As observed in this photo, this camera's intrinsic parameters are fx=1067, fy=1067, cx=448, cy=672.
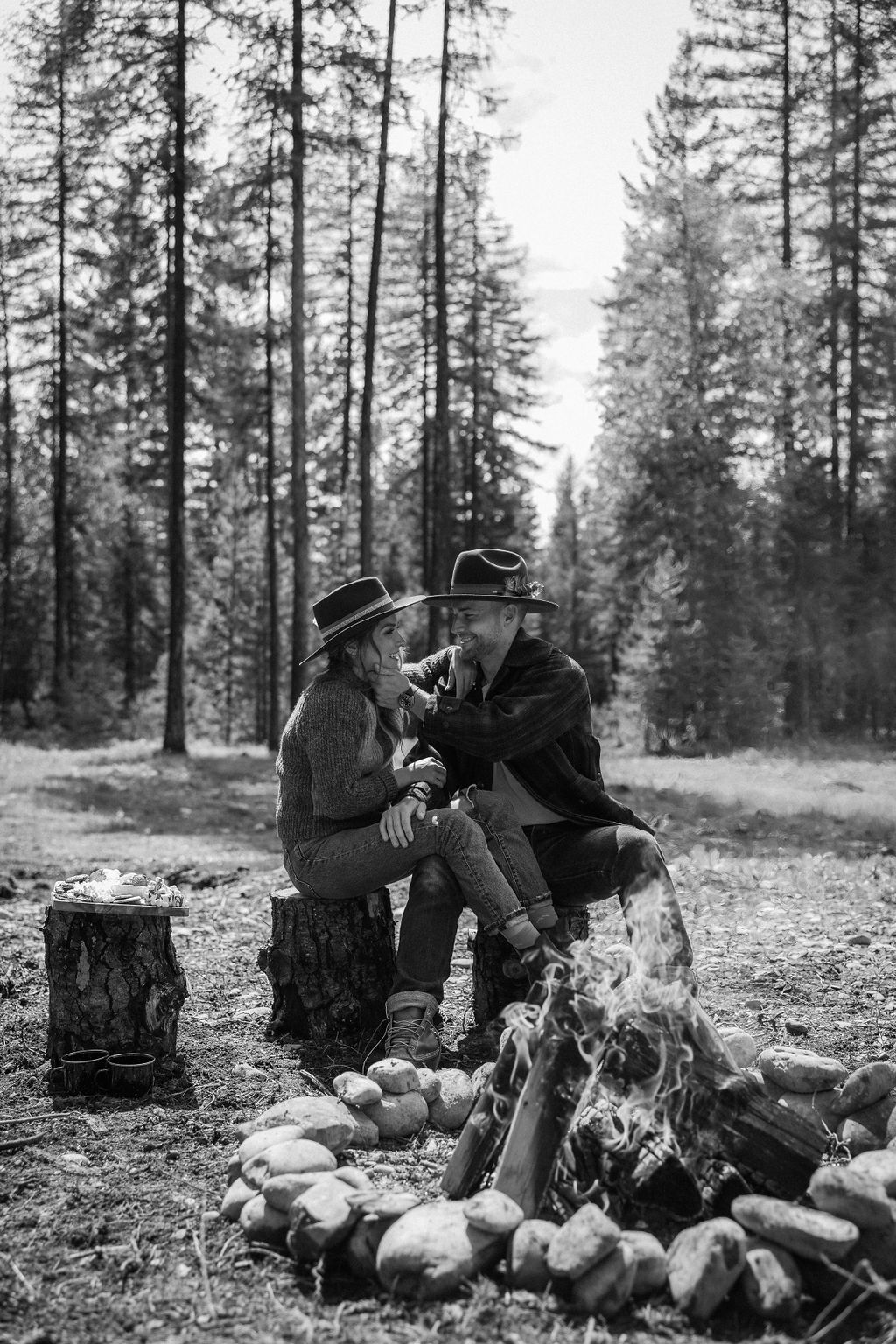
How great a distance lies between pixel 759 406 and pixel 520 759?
67.3 ft

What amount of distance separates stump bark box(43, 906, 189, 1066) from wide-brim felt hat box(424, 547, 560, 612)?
1.83 meters

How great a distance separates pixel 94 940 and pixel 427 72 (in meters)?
19.0

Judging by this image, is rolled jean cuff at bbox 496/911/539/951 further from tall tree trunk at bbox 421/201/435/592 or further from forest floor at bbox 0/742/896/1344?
tall tree trunk at bbox 421/201/435/592

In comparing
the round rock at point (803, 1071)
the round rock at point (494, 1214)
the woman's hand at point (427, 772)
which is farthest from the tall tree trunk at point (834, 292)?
the round rock at point (494, 1214)

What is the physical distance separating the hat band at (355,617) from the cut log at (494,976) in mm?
1427

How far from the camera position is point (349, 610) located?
4.40 meters

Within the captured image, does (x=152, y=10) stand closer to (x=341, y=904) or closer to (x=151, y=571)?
(x=341, y=904)

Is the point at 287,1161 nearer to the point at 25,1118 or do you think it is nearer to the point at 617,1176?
the point at 617,1176

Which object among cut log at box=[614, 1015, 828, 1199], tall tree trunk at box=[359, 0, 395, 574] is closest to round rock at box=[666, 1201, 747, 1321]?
cut log at box=[614, 1015, 828, 1199]

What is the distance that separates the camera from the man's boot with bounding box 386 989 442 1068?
3984mm

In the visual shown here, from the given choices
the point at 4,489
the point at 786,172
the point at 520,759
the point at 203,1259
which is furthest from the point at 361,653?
the point at 4,489

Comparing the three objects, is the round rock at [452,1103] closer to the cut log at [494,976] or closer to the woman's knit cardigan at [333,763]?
the cut log at [494,976]

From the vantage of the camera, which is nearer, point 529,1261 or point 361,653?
point 529,1261

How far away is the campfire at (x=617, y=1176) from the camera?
2.46 m
